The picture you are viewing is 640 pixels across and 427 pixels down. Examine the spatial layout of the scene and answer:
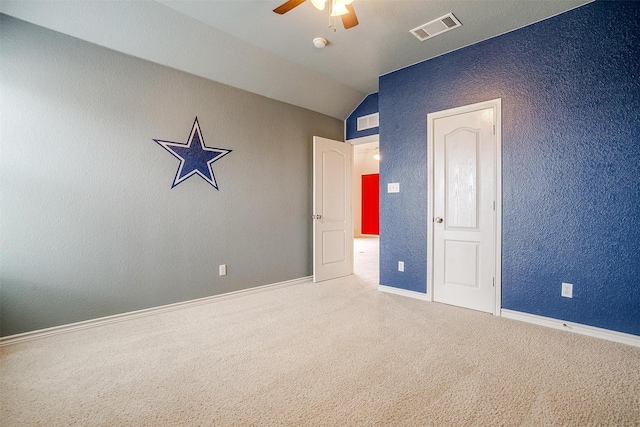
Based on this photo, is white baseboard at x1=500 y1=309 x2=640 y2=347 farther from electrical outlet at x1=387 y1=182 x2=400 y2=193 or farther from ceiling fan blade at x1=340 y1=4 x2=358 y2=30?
ceiling fan blade at x1=340 y1=4 x2=358 y2=30

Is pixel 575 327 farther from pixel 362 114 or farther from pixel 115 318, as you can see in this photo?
pixel 115 318

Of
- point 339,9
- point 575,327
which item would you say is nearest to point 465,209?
point 575,327

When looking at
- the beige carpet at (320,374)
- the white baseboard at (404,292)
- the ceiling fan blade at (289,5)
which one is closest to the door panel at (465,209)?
the white baseboard at (404,292)

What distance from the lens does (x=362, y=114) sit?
16.1 feet

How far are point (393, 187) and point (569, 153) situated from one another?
1815 millimetres

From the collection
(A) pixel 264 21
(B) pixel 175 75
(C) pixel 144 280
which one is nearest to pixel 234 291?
(C) pixel 144 280

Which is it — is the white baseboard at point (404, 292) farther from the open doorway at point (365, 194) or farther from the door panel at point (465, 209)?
the open doorway at point (365, 194)

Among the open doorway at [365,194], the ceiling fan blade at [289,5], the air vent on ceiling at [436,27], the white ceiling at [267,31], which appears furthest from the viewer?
the open doorway at [365,194]

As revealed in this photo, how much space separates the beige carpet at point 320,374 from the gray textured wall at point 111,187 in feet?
1.55

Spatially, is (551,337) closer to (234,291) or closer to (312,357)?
(312,357)

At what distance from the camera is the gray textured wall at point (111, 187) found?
2.48 m

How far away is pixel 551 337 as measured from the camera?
8.36 feet

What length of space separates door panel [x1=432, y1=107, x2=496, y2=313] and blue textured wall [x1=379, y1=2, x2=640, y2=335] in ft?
0.49

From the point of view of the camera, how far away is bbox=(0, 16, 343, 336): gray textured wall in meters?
2.48
